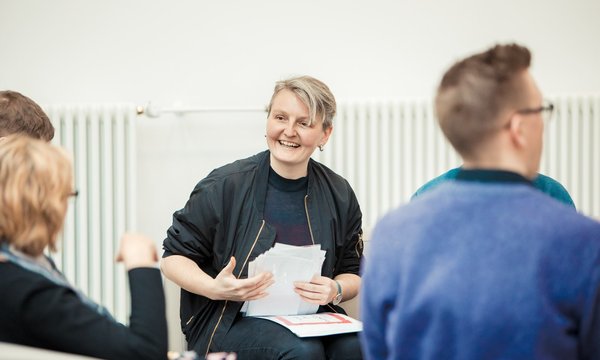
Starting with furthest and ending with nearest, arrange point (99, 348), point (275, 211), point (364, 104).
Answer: point (364, 104), point (275, 211), point (99, 348)

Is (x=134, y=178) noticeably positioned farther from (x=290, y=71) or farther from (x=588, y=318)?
(x=588, y=318)

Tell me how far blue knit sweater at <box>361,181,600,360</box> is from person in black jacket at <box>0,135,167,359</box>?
0.45 meters

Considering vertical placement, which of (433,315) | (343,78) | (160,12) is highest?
(160,12)

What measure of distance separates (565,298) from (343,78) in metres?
2.25

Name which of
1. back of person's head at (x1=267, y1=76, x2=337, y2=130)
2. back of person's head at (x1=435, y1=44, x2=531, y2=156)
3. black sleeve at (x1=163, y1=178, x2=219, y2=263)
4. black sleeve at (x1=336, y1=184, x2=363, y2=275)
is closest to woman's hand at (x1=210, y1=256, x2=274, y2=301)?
black sleeve at (x1=163, y1=178, x2=219, y2=263)

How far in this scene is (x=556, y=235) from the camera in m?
1.09

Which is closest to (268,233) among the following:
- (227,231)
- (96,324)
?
(227,231)

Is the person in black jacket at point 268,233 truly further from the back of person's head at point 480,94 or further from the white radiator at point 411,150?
the back of person's head at point 480,94

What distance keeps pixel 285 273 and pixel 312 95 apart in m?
0.59

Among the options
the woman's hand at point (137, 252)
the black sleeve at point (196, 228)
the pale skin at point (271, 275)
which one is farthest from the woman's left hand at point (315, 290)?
the woman's hand at point (137, 252)

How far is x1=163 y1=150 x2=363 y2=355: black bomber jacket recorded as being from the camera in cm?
221

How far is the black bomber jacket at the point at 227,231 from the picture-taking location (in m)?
2.21

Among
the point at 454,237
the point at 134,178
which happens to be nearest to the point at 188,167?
the point at 134,178

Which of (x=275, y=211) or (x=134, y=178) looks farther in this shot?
(x=134, y=178)
